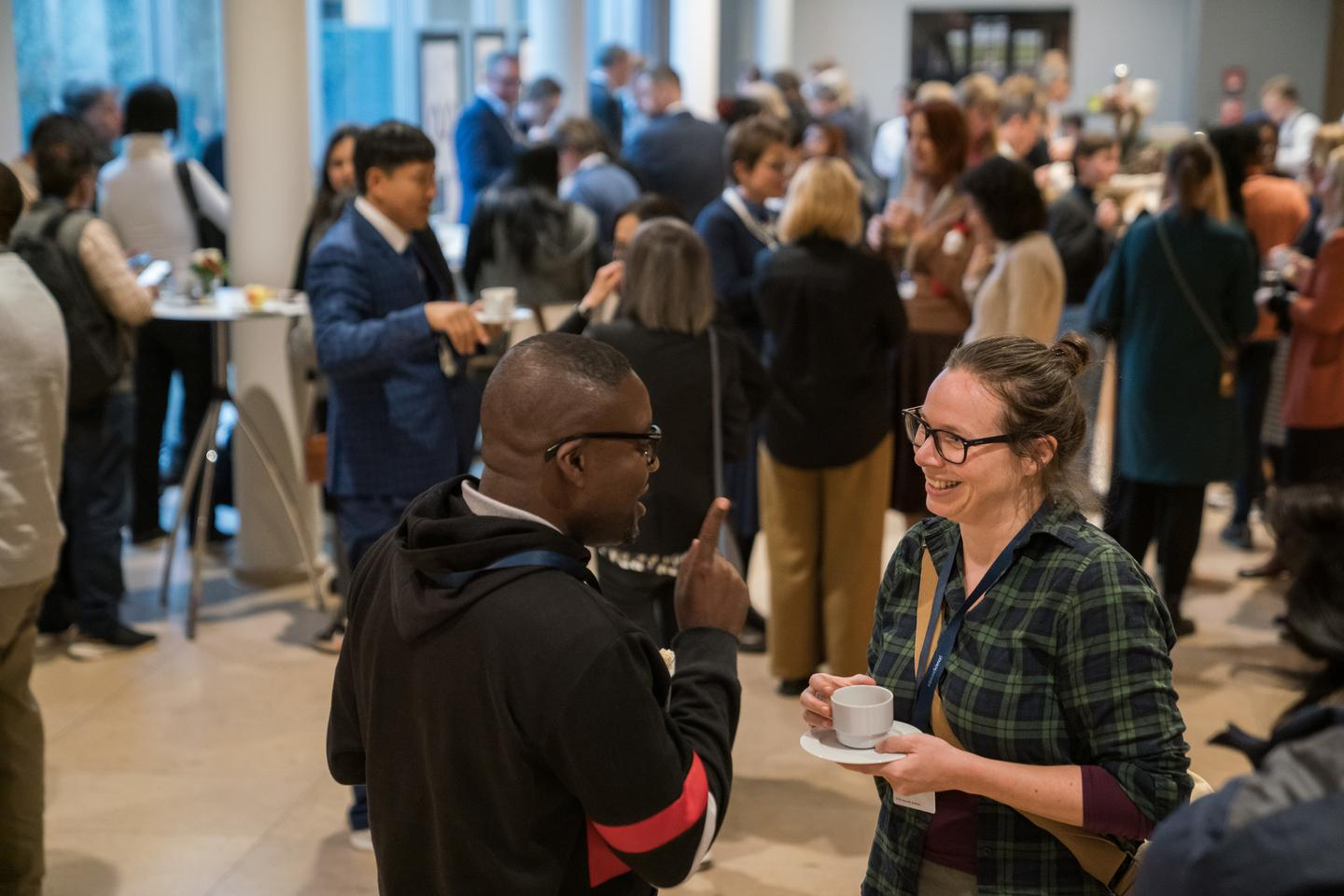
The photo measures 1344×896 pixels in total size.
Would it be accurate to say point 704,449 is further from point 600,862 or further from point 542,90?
point 542,90

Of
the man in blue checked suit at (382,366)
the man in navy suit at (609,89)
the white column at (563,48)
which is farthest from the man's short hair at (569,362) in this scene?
the man in navy suit at (609,89)

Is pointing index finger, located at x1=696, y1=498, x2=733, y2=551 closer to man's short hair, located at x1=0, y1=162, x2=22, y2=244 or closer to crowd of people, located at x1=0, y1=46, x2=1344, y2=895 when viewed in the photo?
crowd of people, located at x1=0, y1=46, x2=1344, y2=895

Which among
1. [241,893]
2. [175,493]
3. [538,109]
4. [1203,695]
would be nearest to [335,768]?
[241,893]

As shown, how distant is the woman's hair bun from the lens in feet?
6.71

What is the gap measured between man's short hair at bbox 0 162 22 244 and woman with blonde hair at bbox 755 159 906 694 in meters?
2.09

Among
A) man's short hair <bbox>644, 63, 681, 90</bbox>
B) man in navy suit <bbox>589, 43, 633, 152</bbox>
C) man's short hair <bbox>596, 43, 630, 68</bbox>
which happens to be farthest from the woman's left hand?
man's short hair <bbox>596, 43, 630, 68</bbox>

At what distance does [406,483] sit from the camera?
149 inches

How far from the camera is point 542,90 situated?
8.63 metres

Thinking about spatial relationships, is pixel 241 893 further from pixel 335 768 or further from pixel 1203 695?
pixel 1203 695

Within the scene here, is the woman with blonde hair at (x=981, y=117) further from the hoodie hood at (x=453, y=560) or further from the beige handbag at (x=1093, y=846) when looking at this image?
the hoodie hood at (x=453, y=560)

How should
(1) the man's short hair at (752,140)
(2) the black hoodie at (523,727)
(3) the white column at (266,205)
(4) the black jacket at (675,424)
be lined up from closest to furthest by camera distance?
(2) the black hoodie at (523,727)
(4) the black jacket at (675,424)
(1) the man's short hair at (752,140)
(3) the white column at (266,205)

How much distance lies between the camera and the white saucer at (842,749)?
1.81m

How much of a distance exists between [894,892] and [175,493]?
18.3ft

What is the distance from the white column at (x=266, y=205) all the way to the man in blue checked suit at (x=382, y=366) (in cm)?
171
